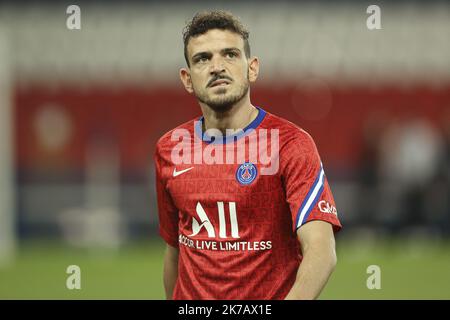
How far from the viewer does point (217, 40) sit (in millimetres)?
3859

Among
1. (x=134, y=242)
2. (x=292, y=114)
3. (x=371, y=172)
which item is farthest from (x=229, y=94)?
(x=292, y=114)

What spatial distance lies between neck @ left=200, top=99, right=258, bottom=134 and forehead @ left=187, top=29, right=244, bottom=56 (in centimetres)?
25

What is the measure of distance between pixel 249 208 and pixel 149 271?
8864mm

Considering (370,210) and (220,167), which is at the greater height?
(220,167)

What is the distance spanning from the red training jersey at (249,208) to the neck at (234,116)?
3 cm

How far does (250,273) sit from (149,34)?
16762mm

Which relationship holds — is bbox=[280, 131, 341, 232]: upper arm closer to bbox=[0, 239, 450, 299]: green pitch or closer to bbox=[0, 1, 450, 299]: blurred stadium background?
bbox=[0, 239, 450, 299]: green pitch

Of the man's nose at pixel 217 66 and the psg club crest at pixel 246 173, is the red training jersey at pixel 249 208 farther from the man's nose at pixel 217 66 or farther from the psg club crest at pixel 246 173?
the man's nose at pixel 217 66

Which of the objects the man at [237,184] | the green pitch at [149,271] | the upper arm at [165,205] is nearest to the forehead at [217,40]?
the man at [237,184]

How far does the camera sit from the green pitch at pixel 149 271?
1033 centimetres

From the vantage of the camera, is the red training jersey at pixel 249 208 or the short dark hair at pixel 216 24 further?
the short dark hair at pixel 216 24

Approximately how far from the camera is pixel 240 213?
3.84 m

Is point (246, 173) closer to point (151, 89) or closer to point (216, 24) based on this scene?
point (216, 24)

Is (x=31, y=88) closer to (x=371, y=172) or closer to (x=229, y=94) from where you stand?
(x=371, y=172)
